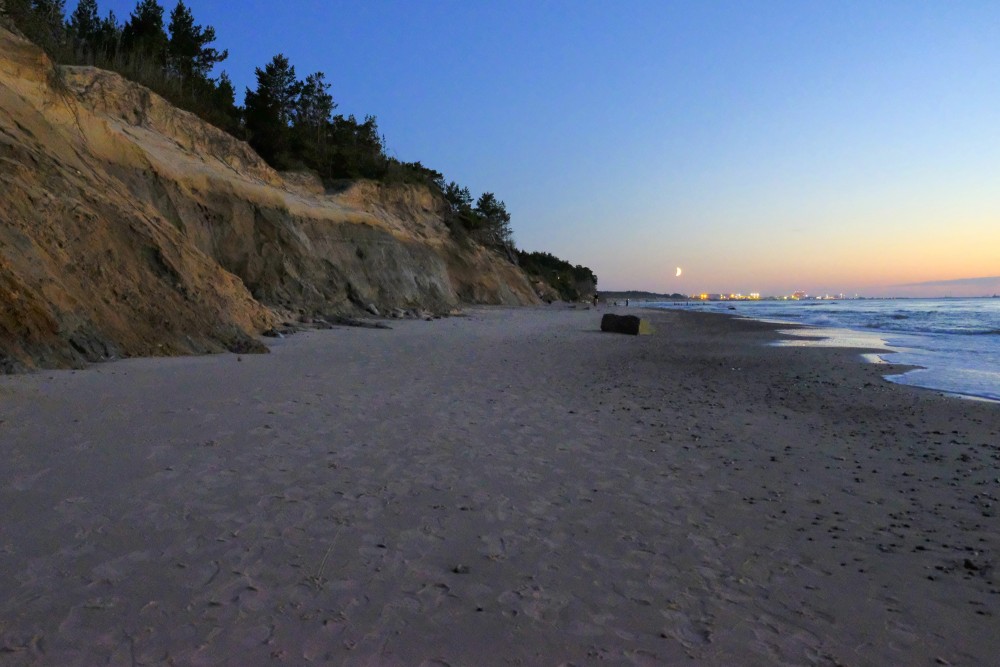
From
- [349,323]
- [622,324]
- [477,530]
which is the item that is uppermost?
[349,323]

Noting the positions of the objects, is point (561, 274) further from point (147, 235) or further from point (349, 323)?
point (147, 235)

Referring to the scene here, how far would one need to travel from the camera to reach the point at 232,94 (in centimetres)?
3200

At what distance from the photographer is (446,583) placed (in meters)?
2.96

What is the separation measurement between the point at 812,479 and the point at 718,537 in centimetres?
175

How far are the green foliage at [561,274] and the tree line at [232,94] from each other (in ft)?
114

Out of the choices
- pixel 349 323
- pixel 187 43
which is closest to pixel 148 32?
pixel 187 43

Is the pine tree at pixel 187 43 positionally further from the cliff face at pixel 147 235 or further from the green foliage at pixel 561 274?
the green foliage at pixel 561 274

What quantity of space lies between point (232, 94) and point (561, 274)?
56512mm

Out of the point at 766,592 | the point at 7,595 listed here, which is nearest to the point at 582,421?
the point at 766,592

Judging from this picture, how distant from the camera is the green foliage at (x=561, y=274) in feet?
245

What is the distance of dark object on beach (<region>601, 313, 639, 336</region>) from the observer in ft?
67.6

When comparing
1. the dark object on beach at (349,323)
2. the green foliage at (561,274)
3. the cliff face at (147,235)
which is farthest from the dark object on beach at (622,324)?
the green foliage at (561,274)

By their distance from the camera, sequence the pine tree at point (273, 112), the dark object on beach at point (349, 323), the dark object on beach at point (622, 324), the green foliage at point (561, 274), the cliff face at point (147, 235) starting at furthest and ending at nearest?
the green foliage at point (561, 274), the pine tree at point (273, 112), the dark object on beach at point (622, 324), the dark object on beach at point (349, 323), the cliff face at point (147, 235)

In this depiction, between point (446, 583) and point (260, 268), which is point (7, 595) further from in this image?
point (260, 268)
